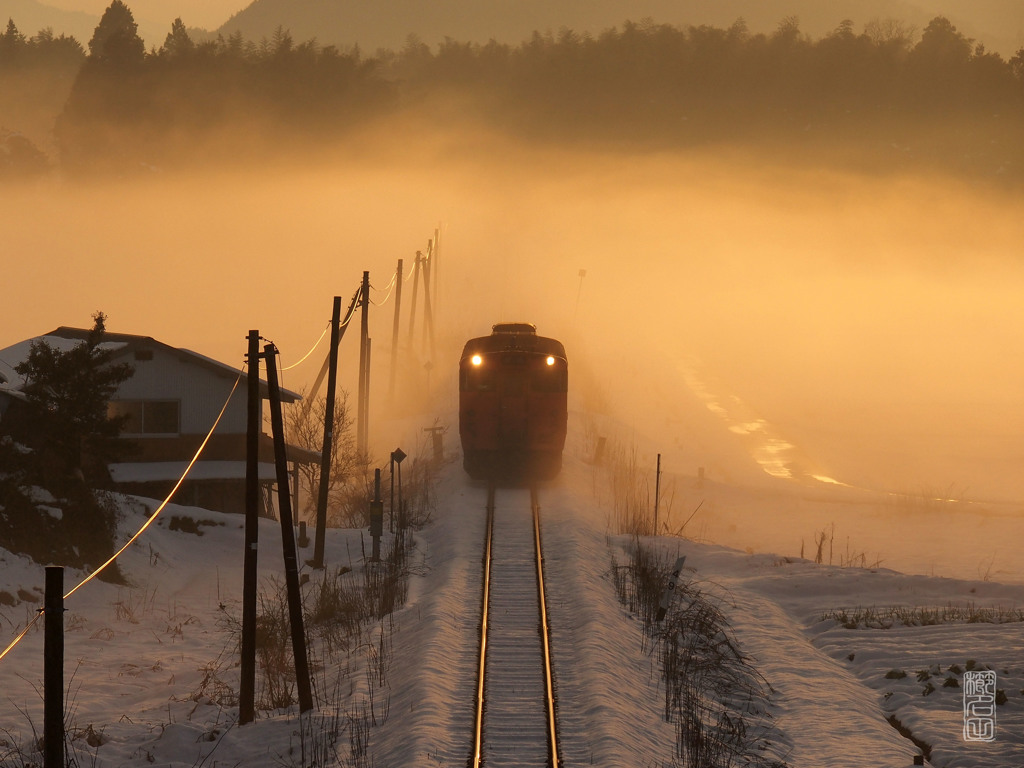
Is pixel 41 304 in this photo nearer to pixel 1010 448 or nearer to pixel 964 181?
pixel 1010 448

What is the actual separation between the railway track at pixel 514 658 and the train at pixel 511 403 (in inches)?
170

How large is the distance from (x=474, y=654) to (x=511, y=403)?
577 inches

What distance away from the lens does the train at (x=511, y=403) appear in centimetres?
3322

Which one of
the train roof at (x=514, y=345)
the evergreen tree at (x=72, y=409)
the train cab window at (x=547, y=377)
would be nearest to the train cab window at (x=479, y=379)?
the train roof at (x=514, y=345)

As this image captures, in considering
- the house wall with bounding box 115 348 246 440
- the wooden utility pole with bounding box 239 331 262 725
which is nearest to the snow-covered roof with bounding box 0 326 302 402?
the house wall with bounding box 115 348 246 440

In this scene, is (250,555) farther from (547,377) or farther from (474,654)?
(547,377)

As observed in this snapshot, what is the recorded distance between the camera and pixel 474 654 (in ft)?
63.0

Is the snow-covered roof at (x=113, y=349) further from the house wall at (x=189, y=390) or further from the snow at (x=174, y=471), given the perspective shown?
the snow at (x=174, y=471)

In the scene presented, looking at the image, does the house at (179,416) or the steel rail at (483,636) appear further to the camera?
the house at (179,416)

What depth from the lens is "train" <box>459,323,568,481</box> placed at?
3322cm

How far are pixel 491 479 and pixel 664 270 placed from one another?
122993 millimetres

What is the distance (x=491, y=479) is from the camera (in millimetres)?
34125

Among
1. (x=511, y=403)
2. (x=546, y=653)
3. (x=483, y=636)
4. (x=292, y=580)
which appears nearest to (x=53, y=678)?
(x=292, y=580)

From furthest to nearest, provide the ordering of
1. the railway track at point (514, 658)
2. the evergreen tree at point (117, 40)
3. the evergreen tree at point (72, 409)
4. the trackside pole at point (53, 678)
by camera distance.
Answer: the evergreen tree at point (117, 40) → the evergreen tree at point (72, 409) → the railway track at point (514, 658) → the trackside pole at point (53, 678)
